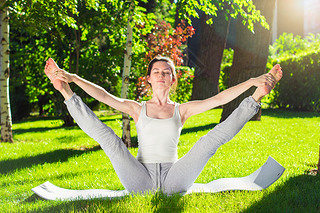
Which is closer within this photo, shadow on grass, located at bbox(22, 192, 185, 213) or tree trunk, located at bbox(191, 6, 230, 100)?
shadow on grass, located at bbox(22, 192, 185, 213)

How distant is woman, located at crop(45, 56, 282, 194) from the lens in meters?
2.96

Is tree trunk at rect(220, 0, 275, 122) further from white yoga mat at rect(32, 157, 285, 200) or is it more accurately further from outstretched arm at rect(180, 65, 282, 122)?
outstretched arm at rect(180, 65, 282, 122)

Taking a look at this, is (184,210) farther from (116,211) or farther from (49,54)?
(49,54)

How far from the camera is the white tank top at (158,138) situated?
3.32 metres

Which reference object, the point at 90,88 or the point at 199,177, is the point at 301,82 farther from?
the point at 90,88

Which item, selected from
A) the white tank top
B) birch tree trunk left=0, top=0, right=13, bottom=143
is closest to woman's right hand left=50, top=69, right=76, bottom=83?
the white tank top

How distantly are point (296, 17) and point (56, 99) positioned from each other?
102 feet

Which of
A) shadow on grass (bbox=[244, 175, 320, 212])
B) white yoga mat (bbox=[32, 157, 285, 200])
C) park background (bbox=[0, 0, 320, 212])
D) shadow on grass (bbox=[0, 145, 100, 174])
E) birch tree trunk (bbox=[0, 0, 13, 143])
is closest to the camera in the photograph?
shadow on grass (bbox=[244, 175, 320, 212])

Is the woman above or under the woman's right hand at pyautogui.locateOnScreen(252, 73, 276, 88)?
under

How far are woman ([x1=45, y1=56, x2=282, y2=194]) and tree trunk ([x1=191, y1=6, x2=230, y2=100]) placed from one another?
10463mm

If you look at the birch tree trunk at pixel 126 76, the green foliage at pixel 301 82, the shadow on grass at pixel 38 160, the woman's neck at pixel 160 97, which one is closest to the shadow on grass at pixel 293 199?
the woman's neck at pixel 160 97

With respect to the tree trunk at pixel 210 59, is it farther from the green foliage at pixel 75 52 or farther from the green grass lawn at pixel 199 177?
the green grass lawn at pixel 199 177

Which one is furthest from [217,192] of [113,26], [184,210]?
[113,26]

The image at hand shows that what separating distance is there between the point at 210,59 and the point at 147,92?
580cm
